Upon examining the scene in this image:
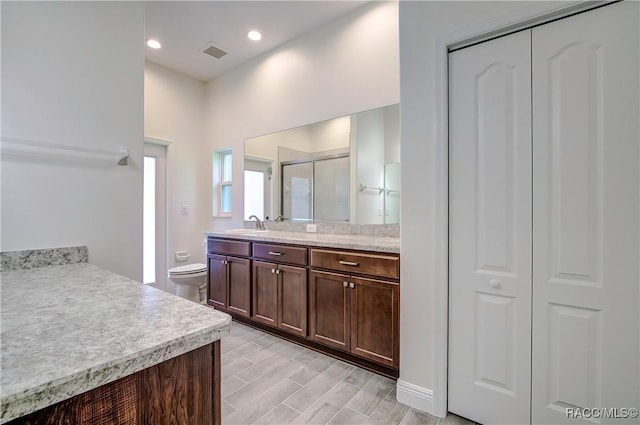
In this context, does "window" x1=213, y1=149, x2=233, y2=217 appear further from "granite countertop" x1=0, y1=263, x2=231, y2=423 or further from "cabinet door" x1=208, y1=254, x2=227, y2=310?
"granite countertop" x1=0, y1=263, x2=231, y2=423

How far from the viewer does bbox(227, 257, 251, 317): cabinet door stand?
2.65 metres

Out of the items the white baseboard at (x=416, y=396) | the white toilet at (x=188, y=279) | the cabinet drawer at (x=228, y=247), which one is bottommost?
the white baseboard at (x=416, y=396)

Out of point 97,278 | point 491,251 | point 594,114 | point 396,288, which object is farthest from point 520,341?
point 97,278

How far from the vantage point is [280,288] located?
2414 mm

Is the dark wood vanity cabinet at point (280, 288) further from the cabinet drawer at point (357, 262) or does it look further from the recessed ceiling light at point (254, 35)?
the recessed ceiling light at point (254, 35)

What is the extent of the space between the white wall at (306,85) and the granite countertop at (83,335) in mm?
2237

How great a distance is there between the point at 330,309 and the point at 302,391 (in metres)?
0.54

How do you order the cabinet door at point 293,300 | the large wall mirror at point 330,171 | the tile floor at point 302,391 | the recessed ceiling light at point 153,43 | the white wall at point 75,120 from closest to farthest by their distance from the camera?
the white wall at point 75,120
the tile floor at point 302,391
the cabinet door at point 293,300
the large wall mirror at point 330,171
the recessed ceiling light at point 153,43

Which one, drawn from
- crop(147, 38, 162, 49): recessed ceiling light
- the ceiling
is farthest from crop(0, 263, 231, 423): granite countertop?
crop(147, 38, 162, 49): recessed ceiling light

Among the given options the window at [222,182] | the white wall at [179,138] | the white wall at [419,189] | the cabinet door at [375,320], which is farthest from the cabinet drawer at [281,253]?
the white wall at [179,138]

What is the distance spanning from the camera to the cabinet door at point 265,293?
8.07 ft

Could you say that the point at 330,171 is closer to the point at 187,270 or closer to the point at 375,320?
the point at 375,320

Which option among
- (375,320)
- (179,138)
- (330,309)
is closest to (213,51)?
(179,138)

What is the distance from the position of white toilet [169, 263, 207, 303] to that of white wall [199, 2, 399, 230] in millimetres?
708
